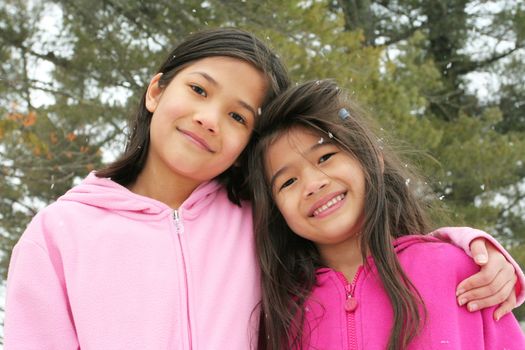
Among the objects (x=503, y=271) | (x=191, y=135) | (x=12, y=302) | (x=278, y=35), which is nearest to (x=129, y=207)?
(x=191, y=135)

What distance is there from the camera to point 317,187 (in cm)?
198

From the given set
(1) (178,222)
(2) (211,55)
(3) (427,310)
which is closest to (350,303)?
(3) (427,310)

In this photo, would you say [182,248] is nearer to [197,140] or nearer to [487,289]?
[197,140]

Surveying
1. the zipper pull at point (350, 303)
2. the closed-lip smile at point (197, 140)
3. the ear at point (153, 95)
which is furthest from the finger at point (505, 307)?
the ear at point (153, 95)

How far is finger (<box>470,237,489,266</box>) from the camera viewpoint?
1813 millimetres

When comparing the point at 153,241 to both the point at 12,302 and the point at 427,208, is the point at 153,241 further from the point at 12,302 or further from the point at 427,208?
the point at 427,208

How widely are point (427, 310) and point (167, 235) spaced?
0.84m

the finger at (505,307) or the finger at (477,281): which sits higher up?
the finger at (477,281)

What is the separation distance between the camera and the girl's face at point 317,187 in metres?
2.00

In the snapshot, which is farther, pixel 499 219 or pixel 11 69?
pixel 499 219

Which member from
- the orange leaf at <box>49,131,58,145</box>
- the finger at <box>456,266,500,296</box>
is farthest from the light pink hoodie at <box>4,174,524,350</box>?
the orange leaf at <box>49,131,58,145</box>

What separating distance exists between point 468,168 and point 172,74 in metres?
6.59

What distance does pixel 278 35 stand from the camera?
15.4ft

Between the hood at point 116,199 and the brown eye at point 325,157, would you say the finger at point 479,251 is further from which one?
the hood at point 116,199
